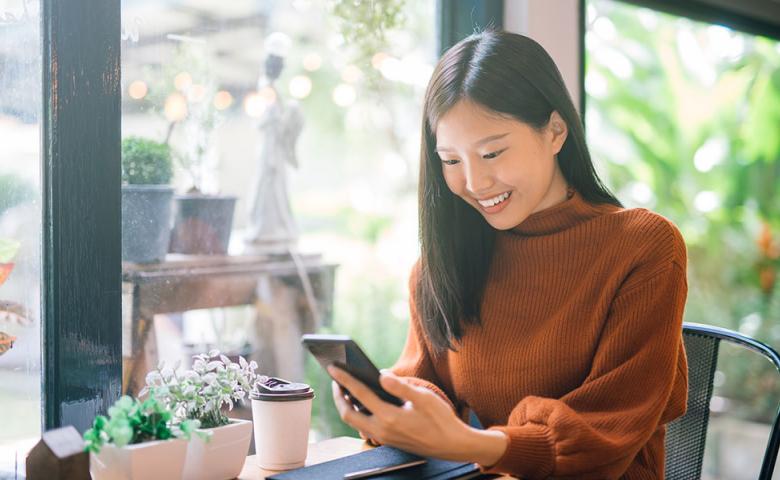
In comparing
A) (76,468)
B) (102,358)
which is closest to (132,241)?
(102,358)

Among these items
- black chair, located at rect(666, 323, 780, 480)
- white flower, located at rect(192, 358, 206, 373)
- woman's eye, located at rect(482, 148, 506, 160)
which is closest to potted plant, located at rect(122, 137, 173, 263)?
white flower, located at rect(192, 358, 206, 373)

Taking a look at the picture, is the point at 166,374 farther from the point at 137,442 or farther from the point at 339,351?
the point at 339,351

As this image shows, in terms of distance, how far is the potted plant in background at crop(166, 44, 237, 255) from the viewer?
183 centimetres

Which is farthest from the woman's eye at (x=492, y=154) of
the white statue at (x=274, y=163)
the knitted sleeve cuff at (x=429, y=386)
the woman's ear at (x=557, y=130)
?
the white statue at (x=274, y=163)

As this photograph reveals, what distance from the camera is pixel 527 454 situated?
1.25 metres

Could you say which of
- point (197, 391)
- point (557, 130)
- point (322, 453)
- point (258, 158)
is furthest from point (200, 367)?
point (258, 158)

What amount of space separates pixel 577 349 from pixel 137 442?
74 centimetres

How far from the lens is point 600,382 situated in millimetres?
1313

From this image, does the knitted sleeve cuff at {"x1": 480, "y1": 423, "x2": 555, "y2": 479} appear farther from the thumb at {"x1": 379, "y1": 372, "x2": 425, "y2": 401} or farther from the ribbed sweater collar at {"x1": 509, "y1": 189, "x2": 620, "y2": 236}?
the ribbed sweater collar at {"x1": 509, "y1": 189, "x2": 620, "y2": 236}

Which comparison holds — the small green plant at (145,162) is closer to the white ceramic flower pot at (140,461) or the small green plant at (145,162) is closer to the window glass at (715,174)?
the white ceramic flower pot at (140,461)

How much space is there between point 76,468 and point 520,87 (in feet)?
3.02

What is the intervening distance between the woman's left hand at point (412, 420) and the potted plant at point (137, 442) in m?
0.26

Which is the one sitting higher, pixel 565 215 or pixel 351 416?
pixel 565 215

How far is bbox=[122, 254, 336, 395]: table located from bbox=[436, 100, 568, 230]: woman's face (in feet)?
2.25
